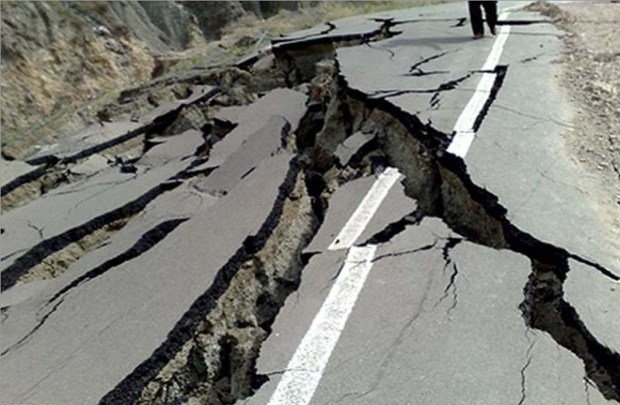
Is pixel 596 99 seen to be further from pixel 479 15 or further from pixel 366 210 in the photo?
pixel 479 15

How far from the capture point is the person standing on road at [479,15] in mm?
8680

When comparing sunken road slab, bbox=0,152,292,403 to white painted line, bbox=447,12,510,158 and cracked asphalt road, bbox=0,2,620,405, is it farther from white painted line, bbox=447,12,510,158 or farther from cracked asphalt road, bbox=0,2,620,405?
white painted line, bbox=447,12,510,158

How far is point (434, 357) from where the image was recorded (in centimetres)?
288

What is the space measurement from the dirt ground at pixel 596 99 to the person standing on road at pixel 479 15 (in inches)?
38.7

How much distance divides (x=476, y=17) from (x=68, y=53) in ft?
27.0

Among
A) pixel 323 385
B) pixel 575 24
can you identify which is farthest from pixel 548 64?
pixel 323 385

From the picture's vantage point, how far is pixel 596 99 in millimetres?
5871

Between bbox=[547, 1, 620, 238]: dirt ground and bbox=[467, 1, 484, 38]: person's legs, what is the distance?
1114mm

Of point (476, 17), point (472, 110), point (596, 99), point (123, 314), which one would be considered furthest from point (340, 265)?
point (476, 17)

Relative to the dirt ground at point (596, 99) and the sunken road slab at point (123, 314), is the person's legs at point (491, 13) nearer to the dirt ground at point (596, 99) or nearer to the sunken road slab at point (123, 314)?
the dirt ground at point (596, 99)

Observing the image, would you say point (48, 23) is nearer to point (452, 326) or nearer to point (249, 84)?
point (249, 84)

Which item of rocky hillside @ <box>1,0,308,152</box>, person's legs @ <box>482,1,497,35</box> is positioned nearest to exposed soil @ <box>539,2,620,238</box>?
person's legs @ <box>482,1,497,35</box>

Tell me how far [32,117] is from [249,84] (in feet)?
14.9

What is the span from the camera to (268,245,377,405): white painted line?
2.76m
